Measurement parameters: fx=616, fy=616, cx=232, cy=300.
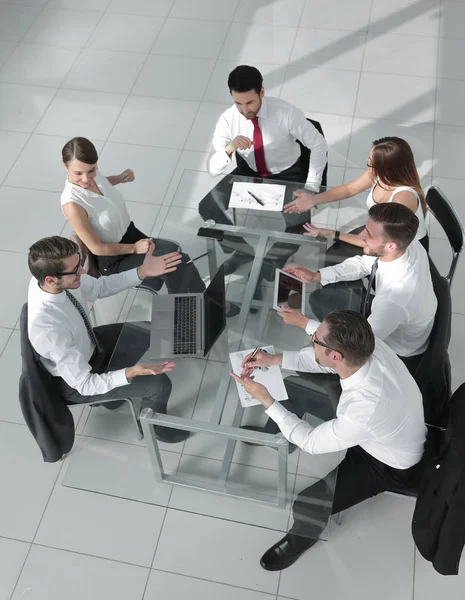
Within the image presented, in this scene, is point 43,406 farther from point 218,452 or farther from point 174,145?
point 174,145

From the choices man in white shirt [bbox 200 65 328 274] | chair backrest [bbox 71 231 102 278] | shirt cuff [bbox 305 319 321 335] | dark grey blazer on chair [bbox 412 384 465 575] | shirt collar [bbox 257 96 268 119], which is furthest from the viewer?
shirt collar [bbox 257 96 268 119]

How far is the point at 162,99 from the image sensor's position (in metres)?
5.26

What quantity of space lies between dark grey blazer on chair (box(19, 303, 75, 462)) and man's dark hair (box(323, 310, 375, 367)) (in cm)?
123

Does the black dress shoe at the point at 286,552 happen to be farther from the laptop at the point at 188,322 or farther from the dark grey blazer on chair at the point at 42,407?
the dark grey blazer on chair at the point at 42,407

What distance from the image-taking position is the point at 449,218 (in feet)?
10.2

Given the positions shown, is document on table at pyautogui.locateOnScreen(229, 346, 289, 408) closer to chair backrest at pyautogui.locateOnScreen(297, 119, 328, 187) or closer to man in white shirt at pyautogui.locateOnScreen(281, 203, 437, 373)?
man in white shirt at pyautogui.locateOnScreen(281, 203, 437, 373)

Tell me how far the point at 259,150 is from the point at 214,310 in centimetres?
133

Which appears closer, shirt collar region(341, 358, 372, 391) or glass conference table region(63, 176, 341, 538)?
shirt collar region(341, 358, 372, 391)

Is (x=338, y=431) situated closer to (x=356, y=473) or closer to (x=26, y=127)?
(x=356, y=473)

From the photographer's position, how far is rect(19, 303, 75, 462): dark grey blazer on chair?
2.59 metres

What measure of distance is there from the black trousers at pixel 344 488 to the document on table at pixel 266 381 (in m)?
0.38

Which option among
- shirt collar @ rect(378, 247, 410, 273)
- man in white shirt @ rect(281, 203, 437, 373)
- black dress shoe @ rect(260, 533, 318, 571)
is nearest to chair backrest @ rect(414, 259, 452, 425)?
man in white shirt @ rect(281, 203, 437, 373)

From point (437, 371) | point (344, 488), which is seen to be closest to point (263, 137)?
point (437, 371)

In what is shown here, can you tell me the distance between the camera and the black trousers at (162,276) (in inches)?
118
